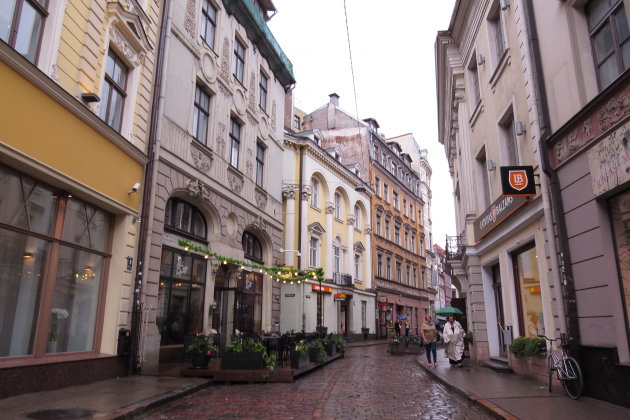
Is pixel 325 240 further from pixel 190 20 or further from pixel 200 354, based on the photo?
pixel 200 354

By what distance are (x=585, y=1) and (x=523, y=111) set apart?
300cm

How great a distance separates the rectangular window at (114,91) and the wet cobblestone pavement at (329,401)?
6.71 meters

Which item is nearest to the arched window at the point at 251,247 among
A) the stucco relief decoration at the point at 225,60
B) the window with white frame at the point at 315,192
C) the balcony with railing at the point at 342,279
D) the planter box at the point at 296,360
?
the stucco relief decoration at the point at 225,60

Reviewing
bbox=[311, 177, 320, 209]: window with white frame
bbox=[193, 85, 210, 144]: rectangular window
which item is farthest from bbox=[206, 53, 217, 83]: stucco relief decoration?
bbox=[311, 177, 320, 209]: window with white frame

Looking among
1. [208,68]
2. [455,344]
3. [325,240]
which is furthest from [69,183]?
[325,240]

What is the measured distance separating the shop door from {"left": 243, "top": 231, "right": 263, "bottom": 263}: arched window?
381 inches

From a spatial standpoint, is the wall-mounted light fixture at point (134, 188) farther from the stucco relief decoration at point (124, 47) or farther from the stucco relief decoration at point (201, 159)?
the stucco relief decoration at point (201, 159)

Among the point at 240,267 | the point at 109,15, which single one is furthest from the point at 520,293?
the point at 109,15

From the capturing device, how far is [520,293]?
12852mm

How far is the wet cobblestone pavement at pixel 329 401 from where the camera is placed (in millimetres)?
7609

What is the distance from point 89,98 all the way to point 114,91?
1.84 metres

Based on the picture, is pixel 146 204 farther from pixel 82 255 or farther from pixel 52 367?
pixel 52 367

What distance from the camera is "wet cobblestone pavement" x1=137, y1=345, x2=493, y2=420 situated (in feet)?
25.0

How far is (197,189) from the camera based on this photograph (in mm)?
15328
